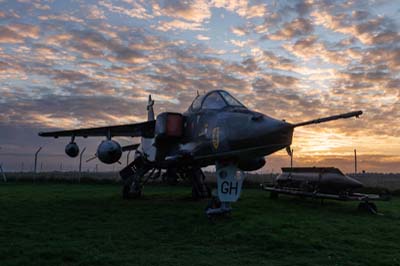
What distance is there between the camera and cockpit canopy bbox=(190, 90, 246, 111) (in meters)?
11.8

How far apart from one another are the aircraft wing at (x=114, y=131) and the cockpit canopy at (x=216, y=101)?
478 centimetres

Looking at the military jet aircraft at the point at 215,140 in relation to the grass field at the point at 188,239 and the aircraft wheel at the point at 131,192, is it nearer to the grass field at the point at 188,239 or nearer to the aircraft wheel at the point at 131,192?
the aircraft wheel at the point at 131,192

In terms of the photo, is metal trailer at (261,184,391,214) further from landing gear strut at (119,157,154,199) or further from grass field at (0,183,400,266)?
landing gear strut at (119,157,154,199)

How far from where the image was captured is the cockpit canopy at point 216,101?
11.8m

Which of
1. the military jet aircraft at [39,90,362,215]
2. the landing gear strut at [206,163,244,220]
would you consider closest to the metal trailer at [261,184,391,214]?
the military jet aircraft at [39,90,362,215]

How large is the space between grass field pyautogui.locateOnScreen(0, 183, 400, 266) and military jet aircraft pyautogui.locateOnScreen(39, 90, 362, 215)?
1.59 meters

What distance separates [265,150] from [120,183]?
26.5m

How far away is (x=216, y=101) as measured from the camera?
40.0 ft

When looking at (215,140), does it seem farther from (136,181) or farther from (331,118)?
(136,181)

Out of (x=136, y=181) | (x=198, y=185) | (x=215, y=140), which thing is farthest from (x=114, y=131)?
(x=215, y=140)

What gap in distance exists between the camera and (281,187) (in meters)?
19.6

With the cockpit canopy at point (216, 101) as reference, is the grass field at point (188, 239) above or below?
below

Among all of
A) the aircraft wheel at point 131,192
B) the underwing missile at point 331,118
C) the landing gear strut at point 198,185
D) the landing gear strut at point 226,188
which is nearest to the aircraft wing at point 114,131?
the aircraft wheel at point 131,192

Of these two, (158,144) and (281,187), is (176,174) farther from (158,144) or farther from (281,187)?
(281,187)
